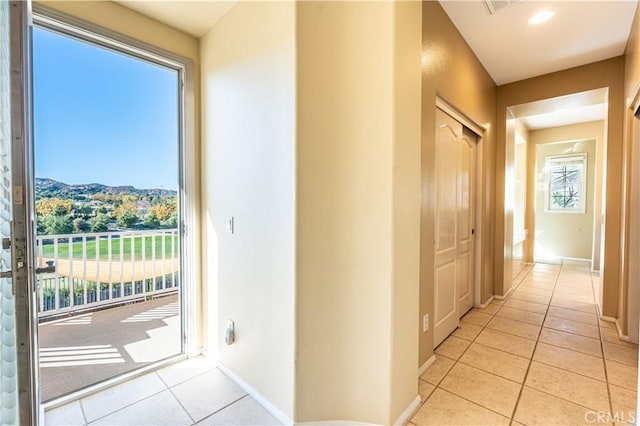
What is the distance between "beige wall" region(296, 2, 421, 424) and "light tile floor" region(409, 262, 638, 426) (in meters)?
0.50

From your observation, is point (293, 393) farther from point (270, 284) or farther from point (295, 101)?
point (295, 101)

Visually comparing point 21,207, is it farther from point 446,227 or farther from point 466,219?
point 466,219

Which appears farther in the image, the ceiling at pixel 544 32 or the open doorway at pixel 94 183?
the ceiling at pixel 544 32

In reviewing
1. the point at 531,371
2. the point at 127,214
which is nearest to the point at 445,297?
the point at 531,371

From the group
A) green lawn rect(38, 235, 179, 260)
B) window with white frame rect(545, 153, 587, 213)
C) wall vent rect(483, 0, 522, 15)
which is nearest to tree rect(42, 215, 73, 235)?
green lawn rect(38, 235, 179, 260)

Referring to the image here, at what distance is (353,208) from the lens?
1500 millimetres

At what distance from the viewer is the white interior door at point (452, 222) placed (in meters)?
2.38

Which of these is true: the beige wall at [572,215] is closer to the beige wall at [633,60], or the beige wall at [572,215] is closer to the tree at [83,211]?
the beige wall at [633,60]

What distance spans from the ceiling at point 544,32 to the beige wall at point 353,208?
1.25 meters

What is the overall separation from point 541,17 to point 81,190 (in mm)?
3936

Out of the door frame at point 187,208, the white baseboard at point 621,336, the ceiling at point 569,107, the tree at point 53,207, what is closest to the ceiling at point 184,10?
the door frame at point 187,208

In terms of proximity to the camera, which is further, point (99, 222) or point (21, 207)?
point (99, 222)

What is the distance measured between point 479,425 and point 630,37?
3.51 meters

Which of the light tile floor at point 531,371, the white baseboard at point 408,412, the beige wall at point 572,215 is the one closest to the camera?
the white baseboard at point 408,412
